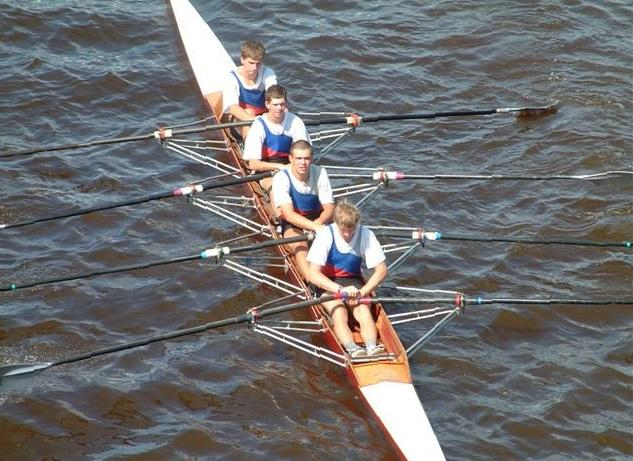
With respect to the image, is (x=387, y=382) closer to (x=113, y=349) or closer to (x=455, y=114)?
(x=113, y=349)

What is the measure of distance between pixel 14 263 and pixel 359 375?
538 centimetres

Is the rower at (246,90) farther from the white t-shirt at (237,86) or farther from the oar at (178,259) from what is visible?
the oar at (178,259)

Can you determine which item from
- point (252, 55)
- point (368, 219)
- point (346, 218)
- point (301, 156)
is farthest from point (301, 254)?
point (252, 55)

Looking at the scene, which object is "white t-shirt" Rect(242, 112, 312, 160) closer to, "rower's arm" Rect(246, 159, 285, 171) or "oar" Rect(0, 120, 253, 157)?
"rower's arm" Rect(246, 159, 285, 171)

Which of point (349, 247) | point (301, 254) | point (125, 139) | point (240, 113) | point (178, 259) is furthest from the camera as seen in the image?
point (240, 113)

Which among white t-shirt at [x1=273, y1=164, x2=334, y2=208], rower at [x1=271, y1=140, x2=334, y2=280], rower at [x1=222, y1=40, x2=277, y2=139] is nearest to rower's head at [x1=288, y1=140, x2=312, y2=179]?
rower at [x1=271, y1=140, x2=334, y2=280]

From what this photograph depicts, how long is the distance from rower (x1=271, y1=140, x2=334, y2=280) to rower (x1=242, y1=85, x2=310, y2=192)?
105 centimetres

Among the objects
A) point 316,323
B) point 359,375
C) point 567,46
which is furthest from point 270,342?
point 567,46

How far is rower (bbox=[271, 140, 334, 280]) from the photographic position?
12320 millimetres

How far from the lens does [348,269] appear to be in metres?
11.6

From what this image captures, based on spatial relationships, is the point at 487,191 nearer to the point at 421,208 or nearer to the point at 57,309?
the point at 421,208

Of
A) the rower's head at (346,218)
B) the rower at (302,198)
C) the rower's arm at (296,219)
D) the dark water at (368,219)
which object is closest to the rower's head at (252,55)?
the dark water at (368,219)

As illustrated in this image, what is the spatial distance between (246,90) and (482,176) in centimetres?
389

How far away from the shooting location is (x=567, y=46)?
1947 centimetres
